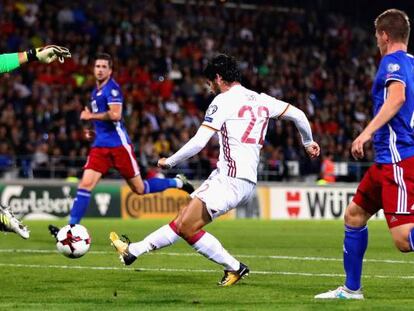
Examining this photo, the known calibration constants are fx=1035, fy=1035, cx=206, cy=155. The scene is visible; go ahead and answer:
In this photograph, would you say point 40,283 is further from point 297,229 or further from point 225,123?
point 297,229

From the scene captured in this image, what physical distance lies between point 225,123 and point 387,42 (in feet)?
7.15

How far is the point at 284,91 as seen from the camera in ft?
111

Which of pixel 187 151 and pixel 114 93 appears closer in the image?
pixel 187 151

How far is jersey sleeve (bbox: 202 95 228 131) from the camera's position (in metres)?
10.2

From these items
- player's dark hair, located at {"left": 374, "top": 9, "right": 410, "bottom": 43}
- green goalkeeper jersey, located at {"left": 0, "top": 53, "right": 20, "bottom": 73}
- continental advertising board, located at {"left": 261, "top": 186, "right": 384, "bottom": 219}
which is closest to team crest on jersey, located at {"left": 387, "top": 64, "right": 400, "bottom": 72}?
player's dark hair, located at {"left": 374, "top": 9, "right": 410, "bottom": 43}

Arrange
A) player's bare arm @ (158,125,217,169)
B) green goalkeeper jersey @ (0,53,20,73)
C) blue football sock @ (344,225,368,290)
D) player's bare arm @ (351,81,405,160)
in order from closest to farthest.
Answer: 1. player's bare arm @ (351,81,405,160)
2. blue football sock @ (344,225,368,290)
3. player's bare arm @ (158,125,217,169)
4. green goalkeeper jersey @ (0,53,20,73)

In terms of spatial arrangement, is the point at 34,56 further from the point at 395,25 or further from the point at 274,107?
the point at 395,25

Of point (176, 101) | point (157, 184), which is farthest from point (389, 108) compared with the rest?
point (176, 101)

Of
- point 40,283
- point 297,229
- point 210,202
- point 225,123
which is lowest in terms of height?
point 297,229

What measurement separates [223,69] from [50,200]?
Result: 15054 millimetres

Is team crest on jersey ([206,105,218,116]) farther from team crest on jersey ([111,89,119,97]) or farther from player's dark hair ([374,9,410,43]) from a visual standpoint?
team crest on jersey ([111,89,119,97])

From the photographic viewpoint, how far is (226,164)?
10.5 meters

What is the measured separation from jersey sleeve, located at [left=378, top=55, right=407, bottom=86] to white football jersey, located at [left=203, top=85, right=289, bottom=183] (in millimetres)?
2041

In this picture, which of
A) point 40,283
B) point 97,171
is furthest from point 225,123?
point 97,171
